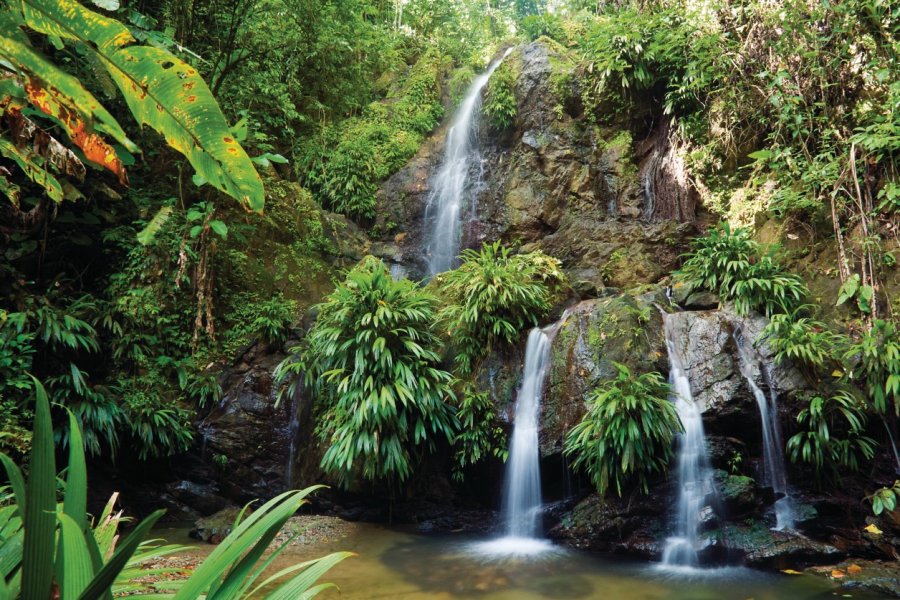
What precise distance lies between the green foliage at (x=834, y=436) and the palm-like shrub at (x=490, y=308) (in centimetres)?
304

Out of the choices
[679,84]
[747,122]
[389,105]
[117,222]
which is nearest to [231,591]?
[117,222]

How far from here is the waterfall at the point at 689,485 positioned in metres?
4.96

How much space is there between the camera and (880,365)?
16.2 ft

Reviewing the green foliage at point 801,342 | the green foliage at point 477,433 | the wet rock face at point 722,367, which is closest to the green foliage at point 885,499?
the wet rock face at point 722,367

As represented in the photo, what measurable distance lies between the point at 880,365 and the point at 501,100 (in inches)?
317

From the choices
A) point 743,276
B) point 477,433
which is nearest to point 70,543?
point 477,433

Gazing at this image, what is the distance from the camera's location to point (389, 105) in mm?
12531

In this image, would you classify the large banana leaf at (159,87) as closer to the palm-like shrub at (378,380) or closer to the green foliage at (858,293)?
the palm-like shrub at (378,380)

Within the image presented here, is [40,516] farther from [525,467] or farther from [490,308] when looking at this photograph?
[490,308]

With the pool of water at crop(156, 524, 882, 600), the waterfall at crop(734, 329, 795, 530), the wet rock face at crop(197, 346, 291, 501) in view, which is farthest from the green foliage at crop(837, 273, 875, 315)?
the wet rock face at crop(197, 346, 291, 501)

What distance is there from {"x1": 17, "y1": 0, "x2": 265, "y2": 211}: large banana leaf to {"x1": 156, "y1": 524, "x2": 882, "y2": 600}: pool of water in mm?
3688

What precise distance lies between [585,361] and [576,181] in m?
4.67

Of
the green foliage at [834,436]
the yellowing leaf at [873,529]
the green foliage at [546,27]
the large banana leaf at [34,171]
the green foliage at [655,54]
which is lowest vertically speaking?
the yellowing leaf at [873,529]

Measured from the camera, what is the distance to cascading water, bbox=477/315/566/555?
565 centimetres
